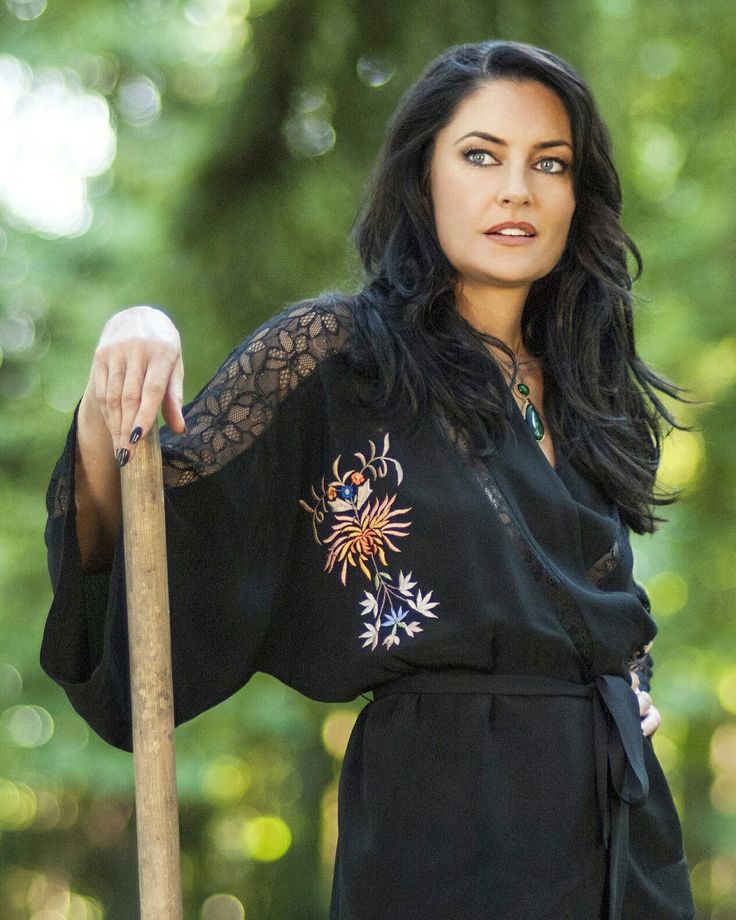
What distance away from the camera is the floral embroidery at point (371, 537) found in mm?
1683

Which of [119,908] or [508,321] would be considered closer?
[508,321]

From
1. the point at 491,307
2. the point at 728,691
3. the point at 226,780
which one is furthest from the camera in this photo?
the point at 226,780

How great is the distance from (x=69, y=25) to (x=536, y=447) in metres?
3.14

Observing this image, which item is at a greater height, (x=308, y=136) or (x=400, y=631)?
(x=308, y=136)

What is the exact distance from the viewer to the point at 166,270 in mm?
3930

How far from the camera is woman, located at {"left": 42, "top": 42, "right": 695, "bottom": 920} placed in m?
1.64

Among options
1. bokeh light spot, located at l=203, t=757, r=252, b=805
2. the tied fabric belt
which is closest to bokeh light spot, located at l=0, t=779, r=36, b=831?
bokeh light spot, located at l=203, t=757, r=252, b=805

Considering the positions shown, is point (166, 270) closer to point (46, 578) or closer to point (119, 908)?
point (46, 578)

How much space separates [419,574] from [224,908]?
589 centimetres

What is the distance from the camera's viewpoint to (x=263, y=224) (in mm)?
3846

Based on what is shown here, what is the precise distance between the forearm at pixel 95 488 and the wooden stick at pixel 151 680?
9 cm

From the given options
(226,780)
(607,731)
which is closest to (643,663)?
(607,731)

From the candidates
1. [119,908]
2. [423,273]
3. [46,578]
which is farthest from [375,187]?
[119,908]

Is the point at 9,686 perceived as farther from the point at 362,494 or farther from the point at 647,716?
the point at 362,494
